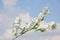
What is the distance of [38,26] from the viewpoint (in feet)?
3.63

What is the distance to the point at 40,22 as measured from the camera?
111cm

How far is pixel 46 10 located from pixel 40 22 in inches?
3.5

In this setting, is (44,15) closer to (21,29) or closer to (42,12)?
(42,12)

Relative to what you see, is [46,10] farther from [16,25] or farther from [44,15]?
[16,25]

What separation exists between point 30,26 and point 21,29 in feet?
0.19

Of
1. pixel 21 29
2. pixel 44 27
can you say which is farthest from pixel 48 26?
pixel 21 29

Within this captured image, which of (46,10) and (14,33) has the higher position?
(46,10)

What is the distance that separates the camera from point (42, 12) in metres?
1.14

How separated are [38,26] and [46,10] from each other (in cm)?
12

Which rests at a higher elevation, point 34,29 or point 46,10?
point 46,10

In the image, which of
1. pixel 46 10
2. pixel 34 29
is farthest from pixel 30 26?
pixel 46 10

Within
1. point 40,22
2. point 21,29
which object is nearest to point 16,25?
point 21,29

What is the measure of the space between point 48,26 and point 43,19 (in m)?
0.05

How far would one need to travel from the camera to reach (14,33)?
1.09m
